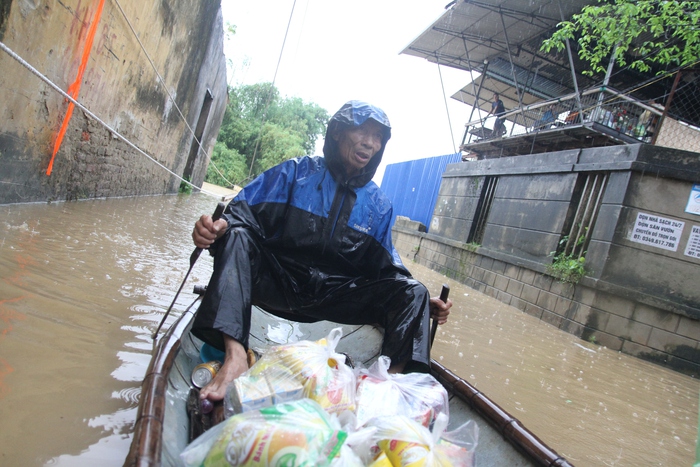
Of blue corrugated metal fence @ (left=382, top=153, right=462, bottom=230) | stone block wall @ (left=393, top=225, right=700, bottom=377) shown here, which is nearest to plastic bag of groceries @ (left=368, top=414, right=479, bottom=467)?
stone block wall @ (left=393, top=225, right=700, bottom=377)

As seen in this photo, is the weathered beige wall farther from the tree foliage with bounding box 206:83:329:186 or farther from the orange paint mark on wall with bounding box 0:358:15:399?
the tree foliage with bounding box 206:83:329:186

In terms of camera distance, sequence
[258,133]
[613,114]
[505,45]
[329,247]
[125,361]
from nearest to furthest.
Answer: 1. [125,361]
2. [329,247]
3. [613,114]
4. [505,45]
5. [258,133]

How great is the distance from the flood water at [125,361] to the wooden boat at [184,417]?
228mm

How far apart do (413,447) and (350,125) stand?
181 cm

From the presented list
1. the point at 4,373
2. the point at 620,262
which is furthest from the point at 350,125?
the point at 620,262

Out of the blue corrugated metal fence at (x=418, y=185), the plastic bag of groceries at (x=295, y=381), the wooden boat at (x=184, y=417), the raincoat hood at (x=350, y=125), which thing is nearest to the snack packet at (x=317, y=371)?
the plastic bag of groceries at (x=295, y=381)

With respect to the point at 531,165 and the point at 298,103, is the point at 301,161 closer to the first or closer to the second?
the point at 531,165

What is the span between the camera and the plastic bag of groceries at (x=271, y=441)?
38.6 inches

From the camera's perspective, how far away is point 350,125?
2561 mm

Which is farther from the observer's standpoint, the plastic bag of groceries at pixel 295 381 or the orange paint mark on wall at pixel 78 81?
the orange paint mark on wall at pixel 78 81

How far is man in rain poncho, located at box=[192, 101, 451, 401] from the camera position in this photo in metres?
2.02

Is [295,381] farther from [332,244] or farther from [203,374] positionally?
[332,244]

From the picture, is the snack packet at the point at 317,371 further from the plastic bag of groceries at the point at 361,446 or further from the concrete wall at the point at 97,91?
the concrete wall at the point at 97,91

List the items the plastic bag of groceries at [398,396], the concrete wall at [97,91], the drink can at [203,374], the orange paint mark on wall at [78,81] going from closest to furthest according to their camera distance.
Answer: the plastic bag of groceries at [398,396] → the drink can at [203,374] → the concrete wall at [97,91] → the orange paint mark on wall at [78,81]
